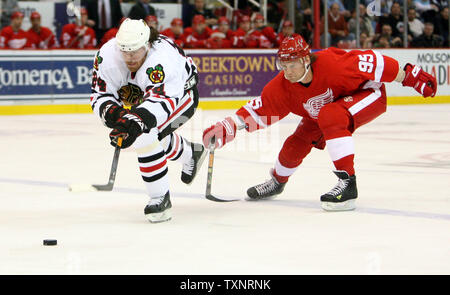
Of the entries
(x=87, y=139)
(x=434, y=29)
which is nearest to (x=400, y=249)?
(x=87, y=139)

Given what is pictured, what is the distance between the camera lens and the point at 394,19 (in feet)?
49.7

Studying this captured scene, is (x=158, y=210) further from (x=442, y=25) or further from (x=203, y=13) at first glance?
(x=442, y=25)

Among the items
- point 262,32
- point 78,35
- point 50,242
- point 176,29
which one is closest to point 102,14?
point 78,35

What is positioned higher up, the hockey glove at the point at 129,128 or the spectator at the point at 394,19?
the hockey glove at the point at 129,128

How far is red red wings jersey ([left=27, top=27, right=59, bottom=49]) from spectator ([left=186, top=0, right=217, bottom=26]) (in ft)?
7.33

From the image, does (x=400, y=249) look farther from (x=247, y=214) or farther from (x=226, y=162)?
(x=226, y=162)

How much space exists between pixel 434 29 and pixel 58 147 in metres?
8.77

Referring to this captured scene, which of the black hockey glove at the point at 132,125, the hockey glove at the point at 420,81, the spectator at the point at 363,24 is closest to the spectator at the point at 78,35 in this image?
the spectator at the point at 363,24

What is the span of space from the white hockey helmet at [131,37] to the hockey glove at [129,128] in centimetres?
34

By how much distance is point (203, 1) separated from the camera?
1391 cm

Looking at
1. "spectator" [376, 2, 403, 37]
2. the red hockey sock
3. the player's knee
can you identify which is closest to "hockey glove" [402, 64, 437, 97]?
the player's knee

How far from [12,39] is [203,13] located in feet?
9.74

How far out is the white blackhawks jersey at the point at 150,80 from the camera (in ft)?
14.9

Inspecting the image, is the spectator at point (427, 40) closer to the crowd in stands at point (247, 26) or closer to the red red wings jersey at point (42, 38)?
the crowd in stands at point (247, 26)
